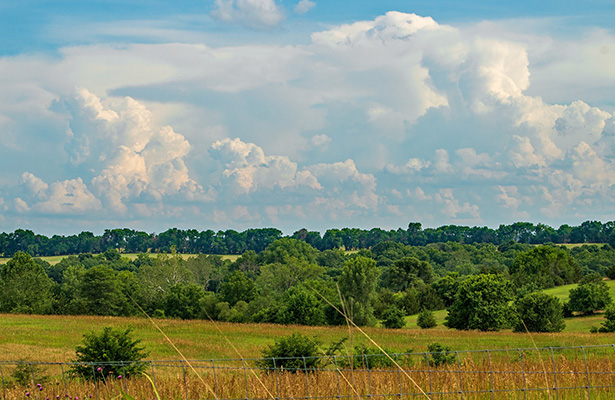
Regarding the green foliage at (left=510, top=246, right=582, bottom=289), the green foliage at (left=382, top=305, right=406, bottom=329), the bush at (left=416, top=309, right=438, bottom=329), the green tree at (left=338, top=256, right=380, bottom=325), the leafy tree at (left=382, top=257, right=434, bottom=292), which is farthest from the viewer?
the leafy tree at (left=382, top=257, right=434, bottom=292)

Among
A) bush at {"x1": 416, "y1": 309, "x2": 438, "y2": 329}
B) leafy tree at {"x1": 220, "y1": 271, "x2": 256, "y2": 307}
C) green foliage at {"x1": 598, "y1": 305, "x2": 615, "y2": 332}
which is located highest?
leafy tree at {"x1": 220, "y1": 271, "x2": 256, "y2": 307}

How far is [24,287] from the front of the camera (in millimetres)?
86875

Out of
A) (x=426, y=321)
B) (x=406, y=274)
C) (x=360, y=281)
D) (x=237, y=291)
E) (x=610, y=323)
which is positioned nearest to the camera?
(x=610, y=323)

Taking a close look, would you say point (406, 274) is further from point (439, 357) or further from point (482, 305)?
point (439, 357)

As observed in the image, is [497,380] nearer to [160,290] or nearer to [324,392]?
[324,392]

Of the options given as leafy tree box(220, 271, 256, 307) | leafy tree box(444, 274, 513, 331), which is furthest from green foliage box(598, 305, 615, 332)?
leafy tree box(220, 271, 256, 307)

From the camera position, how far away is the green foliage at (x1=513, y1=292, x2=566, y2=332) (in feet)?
195

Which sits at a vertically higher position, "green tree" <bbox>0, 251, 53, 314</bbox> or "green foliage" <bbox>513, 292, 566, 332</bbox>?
"green tree" <bbox>0, 251, 53, 314</bbox>

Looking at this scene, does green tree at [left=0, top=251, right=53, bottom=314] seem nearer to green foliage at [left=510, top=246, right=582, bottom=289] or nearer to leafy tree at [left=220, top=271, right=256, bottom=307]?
leafy tree at [left=220, top=271, right=256, bottom=307]

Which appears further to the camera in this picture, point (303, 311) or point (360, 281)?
point (360, 281)

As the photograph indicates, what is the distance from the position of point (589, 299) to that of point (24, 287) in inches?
2990

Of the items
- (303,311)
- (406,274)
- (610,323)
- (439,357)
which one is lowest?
(610,323)

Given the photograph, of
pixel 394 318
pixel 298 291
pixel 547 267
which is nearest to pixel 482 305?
pixel 394 318

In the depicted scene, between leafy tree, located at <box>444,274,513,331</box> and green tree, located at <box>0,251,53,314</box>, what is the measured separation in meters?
52.8
